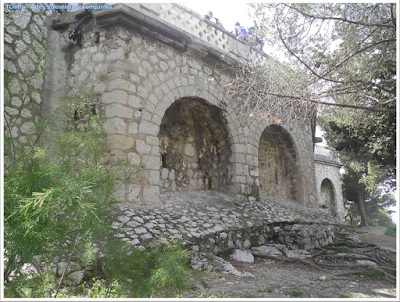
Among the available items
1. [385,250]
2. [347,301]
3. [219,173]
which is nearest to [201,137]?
[219,173]

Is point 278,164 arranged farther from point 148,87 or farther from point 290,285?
point 290,285

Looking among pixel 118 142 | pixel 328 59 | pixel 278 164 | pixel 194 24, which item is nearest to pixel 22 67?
pixel 118 142

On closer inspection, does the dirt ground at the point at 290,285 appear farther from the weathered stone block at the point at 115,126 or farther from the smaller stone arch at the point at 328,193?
the smaller stone arch at the point at 328,193

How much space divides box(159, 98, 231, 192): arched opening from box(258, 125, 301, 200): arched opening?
2023mm

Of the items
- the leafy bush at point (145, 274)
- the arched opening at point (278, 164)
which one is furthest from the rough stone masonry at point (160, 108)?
the arched opening at point (278, 164)

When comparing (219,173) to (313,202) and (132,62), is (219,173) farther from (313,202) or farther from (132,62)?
(313,202)

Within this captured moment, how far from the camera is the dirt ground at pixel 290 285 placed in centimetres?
287

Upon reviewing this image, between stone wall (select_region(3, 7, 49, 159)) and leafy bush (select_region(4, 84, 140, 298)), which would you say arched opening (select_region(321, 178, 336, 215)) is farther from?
leafy bush (select_region(4, 84, 140, 298))

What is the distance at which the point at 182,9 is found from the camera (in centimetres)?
549

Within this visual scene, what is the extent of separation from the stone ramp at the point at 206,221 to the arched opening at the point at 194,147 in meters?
0.37

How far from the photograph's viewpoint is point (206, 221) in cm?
471

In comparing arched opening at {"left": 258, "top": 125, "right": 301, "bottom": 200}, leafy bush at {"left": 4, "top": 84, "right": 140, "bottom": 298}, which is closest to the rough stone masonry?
arched opening at {"left": 258, "top": 125, "right": 301, "bottom": 200}

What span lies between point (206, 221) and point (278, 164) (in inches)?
180

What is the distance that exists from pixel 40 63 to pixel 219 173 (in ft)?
15.2
